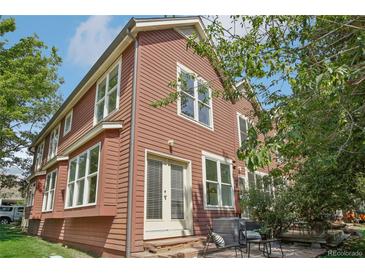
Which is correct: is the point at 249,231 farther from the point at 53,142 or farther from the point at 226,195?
the point at 53,142

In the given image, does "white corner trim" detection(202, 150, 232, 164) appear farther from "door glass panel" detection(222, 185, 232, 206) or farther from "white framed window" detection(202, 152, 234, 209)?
"door glass panel" detection(222, 185, 232, 206)

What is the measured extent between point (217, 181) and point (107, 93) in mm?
4358

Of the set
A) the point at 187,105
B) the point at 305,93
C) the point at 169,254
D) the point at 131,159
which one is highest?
the point at 187,105

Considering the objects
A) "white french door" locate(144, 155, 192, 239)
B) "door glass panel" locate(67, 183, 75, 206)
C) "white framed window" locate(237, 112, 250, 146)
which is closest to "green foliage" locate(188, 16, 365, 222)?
"white french door" locate(144, 155, 192, 239)

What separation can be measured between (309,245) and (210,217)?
2.76 m

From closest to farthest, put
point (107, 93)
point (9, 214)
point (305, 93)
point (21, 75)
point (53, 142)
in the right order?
1. point (305, 93)
2. point (107, 93)
3. point (21, 75)
4. point (53, 142)
5. point (9, 214)

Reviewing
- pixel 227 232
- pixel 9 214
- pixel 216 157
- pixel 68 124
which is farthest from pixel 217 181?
pixel 9 214

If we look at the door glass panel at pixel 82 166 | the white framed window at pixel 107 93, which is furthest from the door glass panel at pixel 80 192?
the white framed window at pixel 107 93

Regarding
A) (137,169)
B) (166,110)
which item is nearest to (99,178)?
(137,169)

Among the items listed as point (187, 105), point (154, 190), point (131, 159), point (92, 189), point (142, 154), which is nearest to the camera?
point (131, 159)

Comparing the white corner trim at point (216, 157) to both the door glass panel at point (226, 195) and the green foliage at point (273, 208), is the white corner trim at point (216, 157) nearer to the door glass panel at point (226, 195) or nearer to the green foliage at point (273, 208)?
the door glass panel at point (226, 195)

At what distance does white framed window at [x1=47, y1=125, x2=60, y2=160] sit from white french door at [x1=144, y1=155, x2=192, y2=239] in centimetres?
740

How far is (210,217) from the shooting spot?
820cm

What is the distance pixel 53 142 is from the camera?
1337cm
